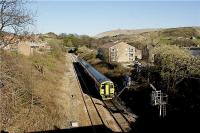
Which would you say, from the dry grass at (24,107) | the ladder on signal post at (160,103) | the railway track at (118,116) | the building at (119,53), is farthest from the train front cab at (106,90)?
the building at (119,53)

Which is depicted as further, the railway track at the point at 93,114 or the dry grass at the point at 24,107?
the railway track at the point at 93,114

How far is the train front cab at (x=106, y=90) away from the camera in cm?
2703

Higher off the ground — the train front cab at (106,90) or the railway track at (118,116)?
the train front cab at (106,90)

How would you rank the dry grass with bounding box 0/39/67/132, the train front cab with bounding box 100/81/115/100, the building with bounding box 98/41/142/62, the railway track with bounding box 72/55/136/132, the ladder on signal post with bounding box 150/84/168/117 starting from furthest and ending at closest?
1. the building with bounding box 98/41/142/62
2. the train front cab with bounding box 100/81/115/100
3. the ladder on signal post with bounding box 150/84/168/117
4. the railway track with bounding box 72/55/136/132
5. the dry grass with bounding box 0/39/67/132

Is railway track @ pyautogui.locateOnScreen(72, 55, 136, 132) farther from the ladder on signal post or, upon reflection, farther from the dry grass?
the dry grass

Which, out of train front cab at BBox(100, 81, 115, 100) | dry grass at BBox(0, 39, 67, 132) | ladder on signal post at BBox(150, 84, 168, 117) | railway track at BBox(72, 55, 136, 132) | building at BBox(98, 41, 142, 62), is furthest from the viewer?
building at BBox(98, 41, 142, 62)

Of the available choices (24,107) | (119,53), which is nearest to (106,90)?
(24,107)

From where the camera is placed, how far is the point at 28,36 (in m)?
21.2

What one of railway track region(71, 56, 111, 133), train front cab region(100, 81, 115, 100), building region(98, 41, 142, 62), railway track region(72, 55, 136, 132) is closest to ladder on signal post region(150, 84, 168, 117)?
railway track region(72, 55, 136, 132)

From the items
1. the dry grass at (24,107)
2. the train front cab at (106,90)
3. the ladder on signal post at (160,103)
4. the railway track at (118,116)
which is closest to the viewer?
the dry grass at (24,107)

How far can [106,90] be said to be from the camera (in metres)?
27.4

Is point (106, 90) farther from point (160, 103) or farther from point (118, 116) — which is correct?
point (160, 103)

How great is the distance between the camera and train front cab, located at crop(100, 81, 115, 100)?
27.0 m

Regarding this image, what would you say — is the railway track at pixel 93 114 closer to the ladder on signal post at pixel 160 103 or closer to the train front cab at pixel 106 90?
the train front cab at pixel 106 90
